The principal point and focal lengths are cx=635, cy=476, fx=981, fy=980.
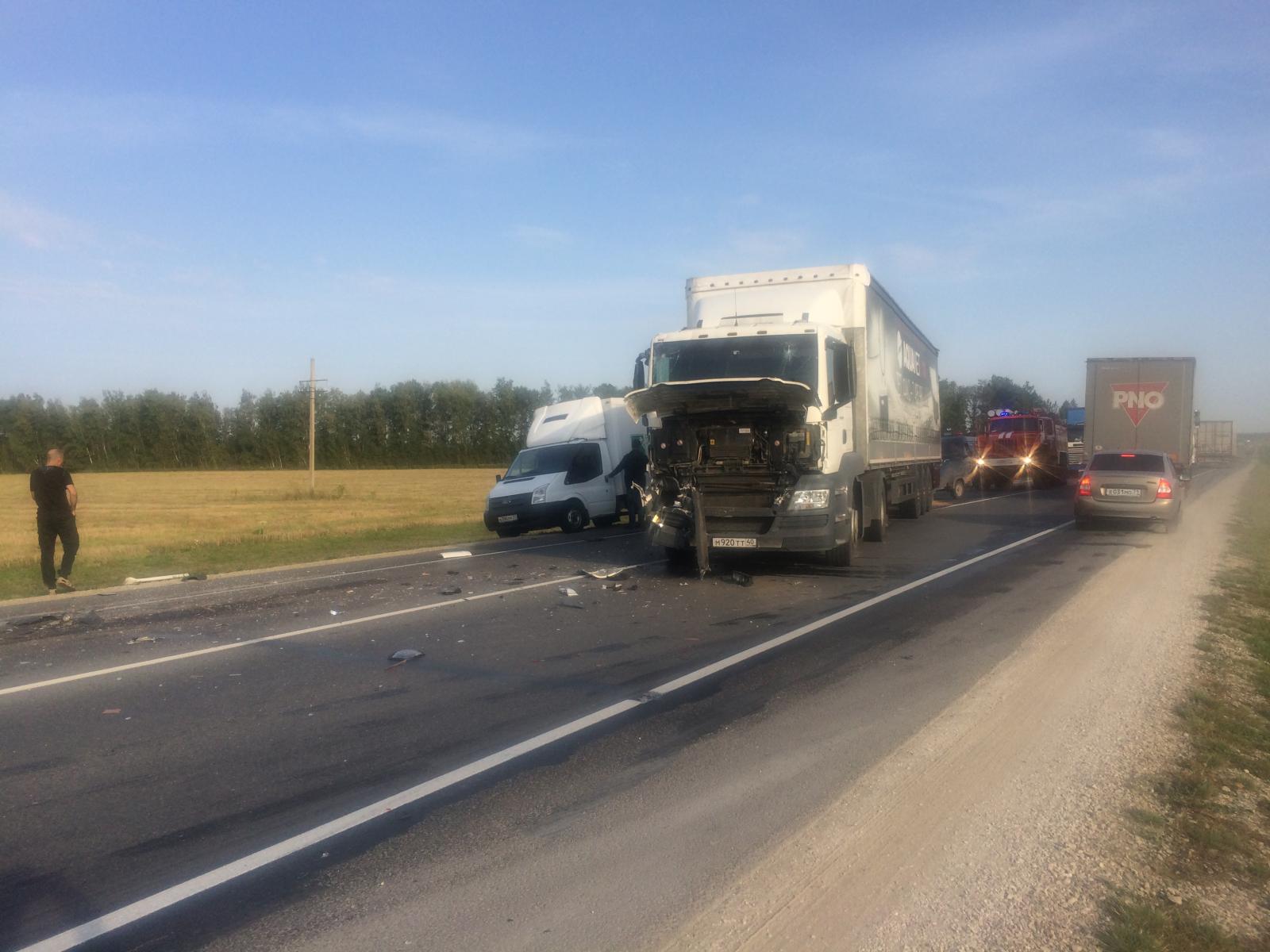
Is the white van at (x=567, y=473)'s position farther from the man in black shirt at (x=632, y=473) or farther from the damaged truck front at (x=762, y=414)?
the damaged truck front at (x=762, y=414)

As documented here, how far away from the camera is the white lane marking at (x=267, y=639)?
7.86 metres

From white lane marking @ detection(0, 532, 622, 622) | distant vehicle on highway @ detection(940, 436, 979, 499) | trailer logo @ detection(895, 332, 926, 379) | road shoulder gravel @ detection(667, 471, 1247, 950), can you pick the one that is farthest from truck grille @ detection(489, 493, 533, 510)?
distant vehicle on highway @ detection(940, 436, 979, 499)

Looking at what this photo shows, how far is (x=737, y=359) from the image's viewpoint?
1344cm

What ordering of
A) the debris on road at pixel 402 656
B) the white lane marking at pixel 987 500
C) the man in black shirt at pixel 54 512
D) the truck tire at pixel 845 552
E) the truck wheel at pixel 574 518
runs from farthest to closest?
1. the white lane marking at pixel 987 500
2. the truck wheel at pixel 574 518
3. the truck tire at pixel 845 552
4. the man in black shirt at pixel 54 512
5. the debris on road at pixel 402 656

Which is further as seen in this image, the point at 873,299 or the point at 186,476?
the point at 186,476

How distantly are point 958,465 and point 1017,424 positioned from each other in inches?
183

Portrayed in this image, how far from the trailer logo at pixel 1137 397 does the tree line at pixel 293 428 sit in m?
83.5

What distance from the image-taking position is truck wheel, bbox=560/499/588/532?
2173 centimetres

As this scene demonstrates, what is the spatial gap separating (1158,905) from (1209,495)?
35525mm

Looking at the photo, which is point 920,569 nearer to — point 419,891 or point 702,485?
point 702,485

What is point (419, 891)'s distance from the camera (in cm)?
397

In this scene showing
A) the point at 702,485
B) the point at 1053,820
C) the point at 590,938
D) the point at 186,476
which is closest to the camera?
the point at 590,938

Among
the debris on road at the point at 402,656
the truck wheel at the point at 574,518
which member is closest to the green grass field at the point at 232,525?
the truck wheel at the point at 574,518

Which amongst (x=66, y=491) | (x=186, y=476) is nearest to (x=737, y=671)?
(x=66, y=491)
